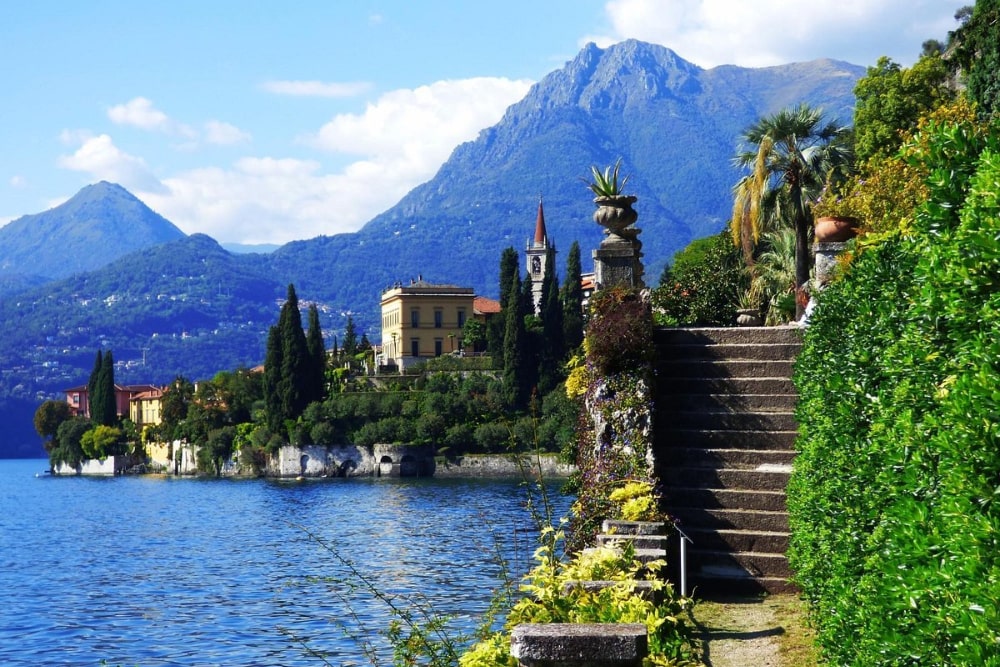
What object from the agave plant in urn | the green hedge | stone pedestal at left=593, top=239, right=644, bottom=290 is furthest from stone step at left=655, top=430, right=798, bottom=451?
the green hedge

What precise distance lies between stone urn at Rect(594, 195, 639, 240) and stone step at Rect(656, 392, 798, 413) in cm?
331

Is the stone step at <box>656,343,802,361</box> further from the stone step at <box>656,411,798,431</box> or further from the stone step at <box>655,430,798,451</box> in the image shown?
the stone step at <box>655,430,798,451</box>

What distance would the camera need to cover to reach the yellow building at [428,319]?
380 ft

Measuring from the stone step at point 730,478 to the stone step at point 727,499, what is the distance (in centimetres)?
8

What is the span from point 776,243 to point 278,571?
15470 mm

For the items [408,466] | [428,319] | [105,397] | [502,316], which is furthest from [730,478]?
[105,397]

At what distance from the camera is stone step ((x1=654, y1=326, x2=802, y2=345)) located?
1138 cm

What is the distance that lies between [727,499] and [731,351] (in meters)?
1.96

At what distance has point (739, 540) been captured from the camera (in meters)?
9.77

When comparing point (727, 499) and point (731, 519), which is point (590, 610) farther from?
point (727, 499)

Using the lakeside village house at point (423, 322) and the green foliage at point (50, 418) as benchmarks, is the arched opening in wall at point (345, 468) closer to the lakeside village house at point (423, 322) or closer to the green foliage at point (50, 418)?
the lakeside village house at point (423, 322)

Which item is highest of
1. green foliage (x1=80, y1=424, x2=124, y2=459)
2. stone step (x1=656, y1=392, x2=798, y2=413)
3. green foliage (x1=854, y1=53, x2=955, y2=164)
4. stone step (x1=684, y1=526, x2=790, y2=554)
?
green foliage (x1=854, y1=53, x2=955, y2=164)

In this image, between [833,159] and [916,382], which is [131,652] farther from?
[833,159]

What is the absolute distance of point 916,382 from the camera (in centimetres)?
385
